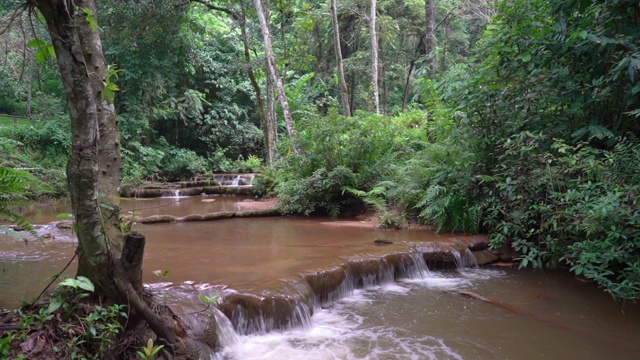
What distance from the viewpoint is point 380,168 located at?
33.1 ft

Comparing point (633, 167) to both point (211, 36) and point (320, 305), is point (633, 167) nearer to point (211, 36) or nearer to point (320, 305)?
point (320, 305)

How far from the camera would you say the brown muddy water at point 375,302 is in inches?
158

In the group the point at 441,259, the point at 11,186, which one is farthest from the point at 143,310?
the point at 441,259

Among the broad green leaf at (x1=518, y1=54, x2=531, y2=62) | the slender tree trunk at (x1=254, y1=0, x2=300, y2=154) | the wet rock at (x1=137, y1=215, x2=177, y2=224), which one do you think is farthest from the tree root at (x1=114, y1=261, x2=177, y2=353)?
the slender tree trunk at (x1=254, y1=0, x2=300, y2=154)

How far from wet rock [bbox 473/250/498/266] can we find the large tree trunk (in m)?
5.38

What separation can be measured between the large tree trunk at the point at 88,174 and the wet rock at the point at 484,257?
17.7ft

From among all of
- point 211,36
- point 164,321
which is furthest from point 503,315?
point 211,36

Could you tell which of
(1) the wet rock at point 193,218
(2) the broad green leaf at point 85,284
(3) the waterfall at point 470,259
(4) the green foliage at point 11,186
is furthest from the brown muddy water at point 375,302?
(1) the wet rock at point 193,218

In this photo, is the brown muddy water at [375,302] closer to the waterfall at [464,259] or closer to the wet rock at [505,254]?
the waterfall at [464,259]

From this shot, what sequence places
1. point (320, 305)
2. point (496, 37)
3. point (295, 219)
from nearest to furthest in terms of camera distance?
1. point (320, 305)
2. point (496, 37)
3. point (295, 219)

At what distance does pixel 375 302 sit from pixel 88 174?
3.87 m

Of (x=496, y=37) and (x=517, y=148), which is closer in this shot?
(x=517, y=148)

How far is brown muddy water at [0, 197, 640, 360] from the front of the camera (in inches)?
158

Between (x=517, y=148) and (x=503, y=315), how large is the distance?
8.41 ft
